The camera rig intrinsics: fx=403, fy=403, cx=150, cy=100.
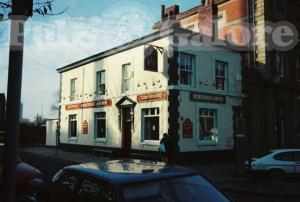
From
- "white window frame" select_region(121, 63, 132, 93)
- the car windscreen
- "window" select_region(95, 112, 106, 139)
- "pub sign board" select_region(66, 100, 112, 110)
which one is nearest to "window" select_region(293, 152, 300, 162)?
"white window frame" select_region(121, 63, 132, 93)

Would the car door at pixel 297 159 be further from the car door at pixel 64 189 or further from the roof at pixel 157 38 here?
the car door at pixel 64 189

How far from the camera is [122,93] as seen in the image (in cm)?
2553

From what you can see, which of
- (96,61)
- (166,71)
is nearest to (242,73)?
(166,71)

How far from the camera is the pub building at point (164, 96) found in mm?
22062

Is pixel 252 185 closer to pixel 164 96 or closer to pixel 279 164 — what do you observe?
pixel 279 164

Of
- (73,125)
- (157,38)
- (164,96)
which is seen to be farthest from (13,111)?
(73,125)

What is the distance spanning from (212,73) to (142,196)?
67.4ft

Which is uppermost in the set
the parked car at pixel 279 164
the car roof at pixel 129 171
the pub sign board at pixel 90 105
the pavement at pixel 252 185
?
the pub sign board at pixel 90 105

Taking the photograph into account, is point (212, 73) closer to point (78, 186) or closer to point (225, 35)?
point (225, 35)

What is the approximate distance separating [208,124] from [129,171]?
19553mm

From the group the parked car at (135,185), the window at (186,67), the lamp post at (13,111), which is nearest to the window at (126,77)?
the window at (186,67)

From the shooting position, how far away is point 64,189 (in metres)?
5.00

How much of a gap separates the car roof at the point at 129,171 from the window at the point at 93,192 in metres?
0.09

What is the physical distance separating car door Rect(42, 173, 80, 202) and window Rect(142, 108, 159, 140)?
685 inches
